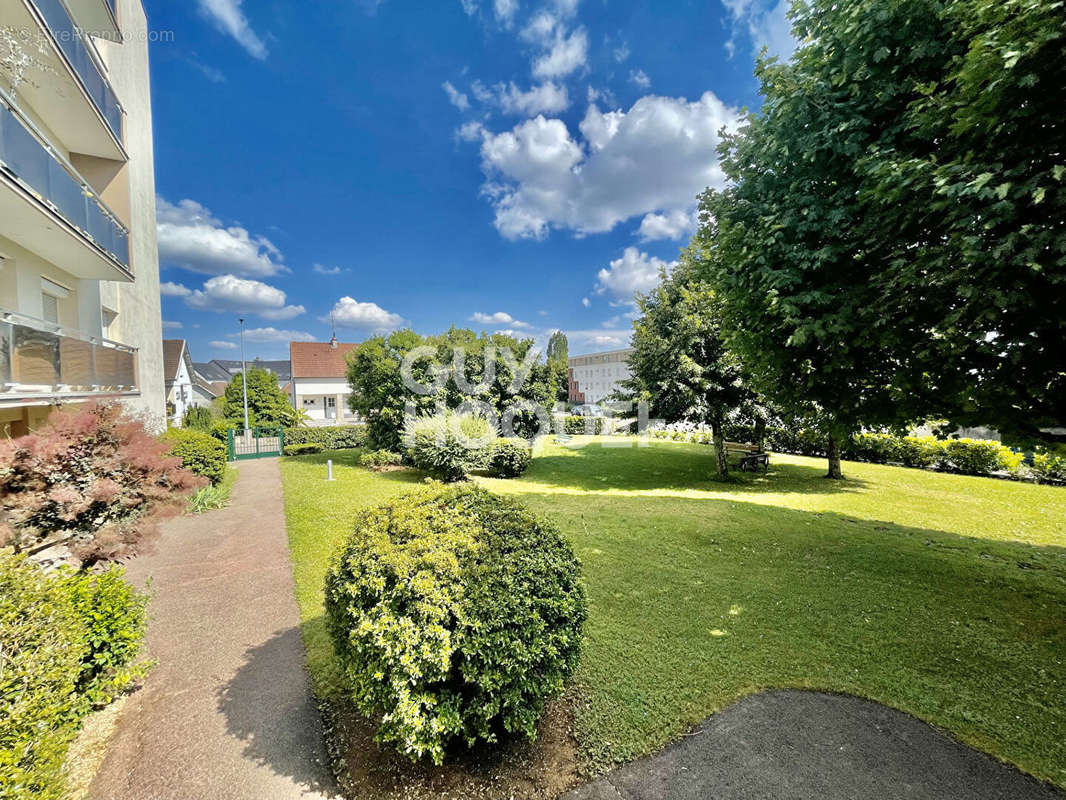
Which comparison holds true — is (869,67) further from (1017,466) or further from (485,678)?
(1017,466)

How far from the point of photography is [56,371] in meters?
6.19

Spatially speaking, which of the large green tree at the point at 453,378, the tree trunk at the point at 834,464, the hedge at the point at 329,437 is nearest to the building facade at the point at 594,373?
the hedge at the point at 329,437

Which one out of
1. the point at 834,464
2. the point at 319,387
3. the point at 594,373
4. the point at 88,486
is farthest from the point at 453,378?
the point at 594,373

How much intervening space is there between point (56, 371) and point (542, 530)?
8025mm

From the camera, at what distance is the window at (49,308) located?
793 centimetres

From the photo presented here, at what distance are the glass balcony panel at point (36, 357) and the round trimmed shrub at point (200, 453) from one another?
16.8 feet

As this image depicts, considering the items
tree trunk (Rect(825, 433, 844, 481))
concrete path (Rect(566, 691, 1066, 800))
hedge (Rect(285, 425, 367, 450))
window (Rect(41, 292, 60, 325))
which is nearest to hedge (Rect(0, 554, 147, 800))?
concrete path (Rect(566, 691, 1066, 800))

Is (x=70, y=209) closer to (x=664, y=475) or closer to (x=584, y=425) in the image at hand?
(x=664, y=475)

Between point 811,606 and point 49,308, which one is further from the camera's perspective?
point 49,308

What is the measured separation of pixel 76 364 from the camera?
270 inches

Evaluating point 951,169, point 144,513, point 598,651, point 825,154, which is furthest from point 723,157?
point 144,513

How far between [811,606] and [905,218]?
A: 4539 millimetres

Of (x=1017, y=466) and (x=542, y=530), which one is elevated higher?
(x=542, y=530)

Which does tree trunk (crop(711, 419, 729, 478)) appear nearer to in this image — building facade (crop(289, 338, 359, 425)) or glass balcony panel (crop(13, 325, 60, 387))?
glass balcony panel (crop(13, 325, 60, 387))
